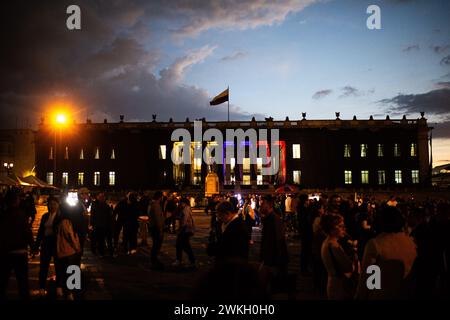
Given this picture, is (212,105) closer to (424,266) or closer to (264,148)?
(264,148)

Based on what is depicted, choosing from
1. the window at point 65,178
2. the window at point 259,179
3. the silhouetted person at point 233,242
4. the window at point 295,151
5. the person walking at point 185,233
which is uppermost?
the window at point 295,151

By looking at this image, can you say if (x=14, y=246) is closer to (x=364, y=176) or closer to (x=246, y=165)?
(x=246, y=165)

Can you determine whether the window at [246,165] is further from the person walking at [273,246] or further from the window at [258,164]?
the person walking at [273,246]

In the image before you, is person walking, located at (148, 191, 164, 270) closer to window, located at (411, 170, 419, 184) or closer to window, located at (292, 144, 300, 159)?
window, located at (292, 144, 300, 159)

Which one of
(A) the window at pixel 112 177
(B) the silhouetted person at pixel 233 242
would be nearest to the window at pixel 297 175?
(A) the window at pixel 112 177


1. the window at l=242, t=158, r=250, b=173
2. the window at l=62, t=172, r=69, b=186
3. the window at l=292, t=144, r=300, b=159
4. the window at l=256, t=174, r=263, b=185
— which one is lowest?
the window at l=256, t=174, r=263, b=185

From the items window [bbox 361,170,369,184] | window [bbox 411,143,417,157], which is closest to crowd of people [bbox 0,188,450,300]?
window [bbox 361,170,369,184]

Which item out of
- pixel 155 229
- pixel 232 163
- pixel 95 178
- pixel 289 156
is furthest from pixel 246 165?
pixel 155 229

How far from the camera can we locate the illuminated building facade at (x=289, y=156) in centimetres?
5812

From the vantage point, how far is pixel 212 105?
128 feet

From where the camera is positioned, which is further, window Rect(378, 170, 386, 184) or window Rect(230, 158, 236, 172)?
window Rect(378, 170, 386, 184)

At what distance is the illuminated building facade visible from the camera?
5812 centimetres
